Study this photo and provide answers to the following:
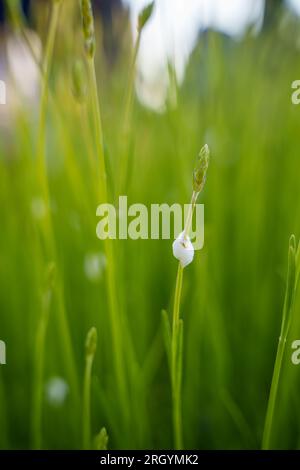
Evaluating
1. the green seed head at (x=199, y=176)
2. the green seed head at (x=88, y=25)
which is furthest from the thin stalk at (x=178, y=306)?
the green seed head at (x=88, y=25)

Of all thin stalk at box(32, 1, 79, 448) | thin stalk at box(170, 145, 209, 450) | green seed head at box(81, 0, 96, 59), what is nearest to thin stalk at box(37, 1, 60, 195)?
thin stalk at box(32, 1, 79, 448)

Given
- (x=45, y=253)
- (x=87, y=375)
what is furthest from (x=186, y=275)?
(x=87, y=375)

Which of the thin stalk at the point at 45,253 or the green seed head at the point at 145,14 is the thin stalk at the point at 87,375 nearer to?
the thin stalk at the point at 45,253

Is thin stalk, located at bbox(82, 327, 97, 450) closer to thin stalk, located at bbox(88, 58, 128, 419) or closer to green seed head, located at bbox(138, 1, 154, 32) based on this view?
thin stalk, located at bbox(88, 58, 128, 419)

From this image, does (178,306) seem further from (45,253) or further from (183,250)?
(45,253)
